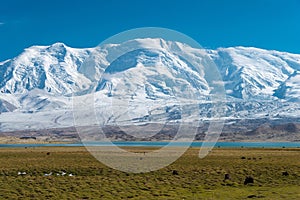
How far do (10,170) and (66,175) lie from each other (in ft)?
29.3

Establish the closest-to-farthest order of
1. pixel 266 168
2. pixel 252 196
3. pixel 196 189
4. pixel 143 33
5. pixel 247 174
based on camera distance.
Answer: pixel 143 33 < pixel 252 196 < pixel 196 189 < pixel 247 174 < pixel 266 168

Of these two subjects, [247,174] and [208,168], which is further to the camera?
[208,168]

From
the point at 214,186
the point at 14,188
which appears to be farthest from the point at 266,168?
the point at 14,188

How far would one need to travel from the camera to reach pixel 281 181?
45938 millimetres

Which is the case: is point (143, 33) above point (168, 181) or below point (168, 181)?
above

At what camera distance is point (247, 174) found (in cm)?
5009

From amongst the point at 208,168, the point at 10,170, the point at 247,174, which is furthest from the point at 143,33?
the point at 10,170

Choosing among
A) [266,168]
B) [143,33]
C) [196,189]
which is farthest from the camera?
[266,168]

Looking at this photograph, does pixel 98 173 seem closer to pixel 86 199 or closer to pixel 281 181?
pixel 86 199

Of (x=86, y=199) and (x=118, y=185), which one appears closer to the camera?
(x=86, y=199)

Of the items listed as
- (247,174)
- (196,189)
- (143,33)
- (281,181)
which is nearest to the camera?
(143,33)

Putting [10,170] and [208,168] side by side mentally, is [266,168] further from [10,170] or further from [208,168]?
[10,170]

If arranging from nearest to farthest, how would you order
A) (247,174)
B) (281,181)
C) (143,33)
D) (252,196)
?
(143,33) → (252,196) → (281,181) → (247,174)

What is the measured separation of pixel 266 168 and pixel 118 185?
20548mm
